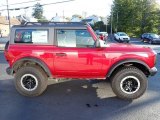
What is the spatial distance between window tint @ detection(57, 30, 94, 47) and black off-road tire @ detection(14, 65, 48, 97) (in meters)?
0.94

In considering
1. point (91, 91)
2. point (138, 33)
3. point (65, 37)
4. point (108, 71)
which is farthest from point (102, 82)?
point (138, 33)

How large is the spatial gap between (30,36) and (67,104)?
2.05 m

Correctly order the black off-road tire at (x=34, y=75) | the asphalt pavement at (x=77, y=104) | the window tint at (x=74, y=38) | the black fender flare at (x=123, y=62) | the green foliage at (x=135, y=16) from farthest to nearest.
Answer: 1. the green foliage at (x=135, y=16)
2. the black off-road tire at (x=34, y=75)
3. the window tint at (x=74, y=38)
4. the black fender flare at (x=123, y=62)
5. the asphalt pavement at (x=77, y=104)

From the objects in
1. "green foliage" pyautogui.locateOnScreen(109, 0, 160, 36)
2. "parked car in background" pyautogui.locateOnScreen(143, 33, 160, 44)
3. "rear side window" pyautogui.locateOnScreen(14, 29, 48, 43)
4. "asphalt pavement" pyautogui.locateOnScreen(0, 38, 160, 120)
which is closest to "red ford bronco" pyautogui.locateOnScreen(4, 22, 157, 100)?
"rear side window" pyautogui.locateOnScreen(14, 29, 48, 43)

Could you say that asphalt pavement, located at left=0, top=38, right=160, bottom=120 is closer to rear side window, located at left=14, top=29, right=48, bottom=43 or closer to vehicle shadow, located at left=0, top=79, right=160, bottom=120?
vehicle shadow, located at left=0, top=79, right=160, bottom=120

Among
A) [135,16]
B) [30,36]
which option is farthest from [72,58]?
Result: [135,16]

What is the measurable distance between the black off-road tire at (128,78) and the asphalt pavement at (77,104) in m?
0.16

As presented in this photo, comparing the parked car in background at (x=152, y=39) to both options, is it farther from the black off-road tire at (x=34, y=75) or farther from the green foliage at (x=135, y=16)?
the black off-road tire at (x=34, y=75)

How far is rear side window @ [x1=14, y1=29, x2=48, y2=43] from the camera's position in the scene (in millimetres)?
6238

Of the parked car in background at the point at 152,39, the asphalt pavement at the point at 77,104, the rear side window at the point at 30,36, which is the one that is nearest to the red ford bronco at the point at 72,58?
the rear side window at the point at 30,36

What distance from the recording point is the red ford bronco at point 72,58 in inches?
239

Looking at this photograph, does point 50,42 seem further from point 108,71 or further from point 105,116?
point 105,116

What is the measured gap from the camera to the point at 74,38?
6199mm

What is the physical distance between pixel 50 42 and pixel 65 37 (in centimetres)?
41
